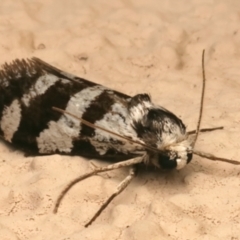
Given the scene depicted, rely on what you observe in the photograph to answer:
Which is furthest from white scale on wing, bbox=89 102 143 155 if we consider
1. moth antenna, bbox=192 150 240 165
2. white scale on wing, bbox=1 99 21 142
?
white scale on wing, bbox=1 99 21 142

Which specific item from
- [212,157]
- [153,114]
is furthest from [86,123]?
[212,157]

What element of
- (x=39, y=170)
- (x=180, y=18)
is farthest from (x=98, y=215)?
(x=180, y=18)

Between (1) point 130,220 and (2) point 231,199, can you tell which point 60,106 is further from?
(2) point 231,199

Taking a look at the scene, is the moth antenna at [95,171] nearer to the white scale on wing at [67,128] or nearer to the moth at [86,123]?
the moth at [86,123]

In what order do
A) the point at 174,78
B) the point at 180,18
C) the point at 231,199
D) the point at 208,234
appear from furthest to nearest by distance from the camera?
the point at 180,18 → the point at 174,78 → the point at 231,199 → the point at 208,234

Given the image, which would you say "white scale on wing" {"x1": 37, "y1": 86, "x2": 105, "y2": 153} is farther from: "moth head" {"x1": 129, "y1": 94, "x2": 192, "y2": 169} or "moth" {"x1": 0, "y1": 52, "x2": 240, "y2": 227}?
"moth head" {"x1": 129, "y1": 94, "x2": 192, "y2": 169}

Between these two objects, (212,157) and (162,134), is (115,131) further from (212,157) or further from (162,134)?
(212,157)

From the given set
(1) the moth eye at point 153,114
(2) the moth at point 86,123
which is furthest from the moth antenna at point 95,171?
(1) the moth eye at point 153,114

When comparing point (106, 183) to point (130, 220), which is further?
point (106, 183)
